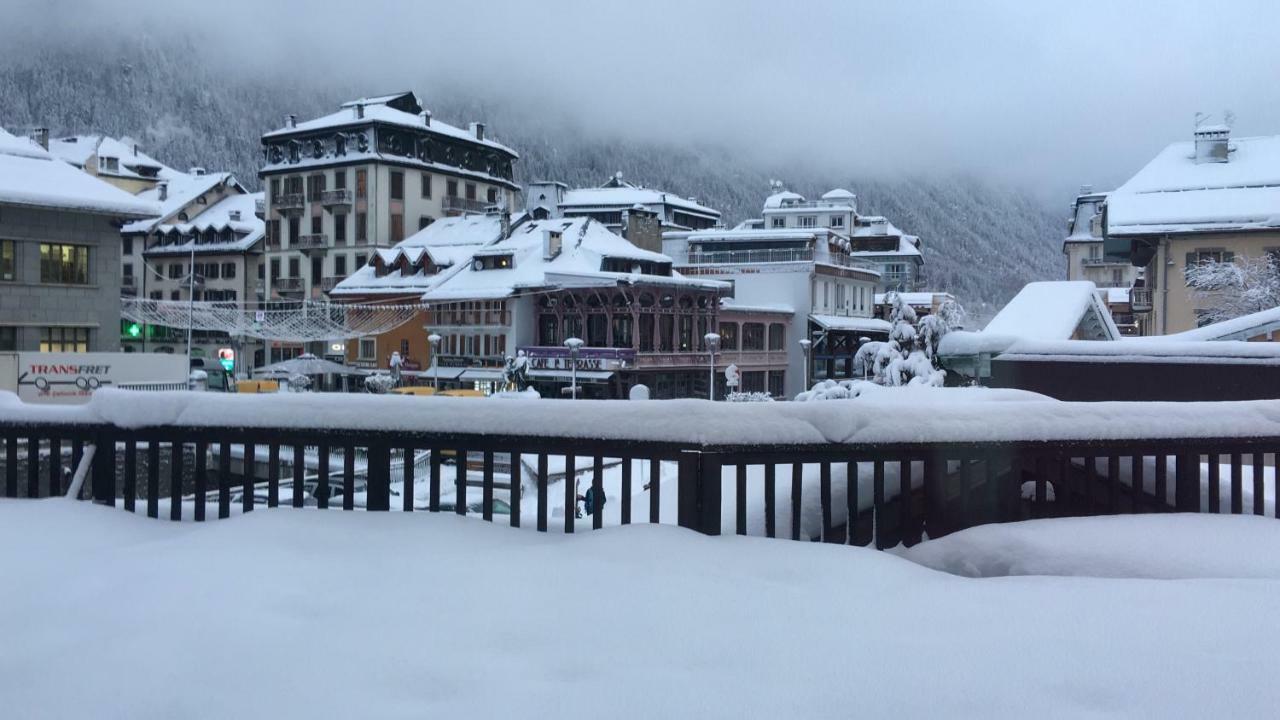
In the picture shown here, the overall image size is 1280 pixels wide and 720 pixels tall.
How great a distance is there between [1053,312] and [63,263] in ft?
98.5

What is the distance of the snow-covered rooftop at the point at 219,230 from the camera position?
231 feet

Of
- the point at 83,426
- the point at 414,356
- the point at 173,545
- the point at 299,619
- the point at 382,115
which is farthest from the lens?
the point at 382,115

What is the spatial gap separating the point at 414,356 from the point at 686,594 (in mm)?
51220

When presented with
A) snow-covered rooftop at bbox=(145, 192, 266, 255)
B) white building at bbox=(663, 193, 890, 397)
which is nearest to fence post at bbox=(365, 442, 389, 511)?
white building at bbox=(663, 193, 890, 397)

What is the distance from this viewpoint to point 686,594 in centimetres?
445

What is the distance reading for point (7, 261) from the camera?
29.4 m

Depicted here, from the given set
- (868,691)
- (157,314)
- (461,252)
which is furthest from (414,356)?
(868,691)

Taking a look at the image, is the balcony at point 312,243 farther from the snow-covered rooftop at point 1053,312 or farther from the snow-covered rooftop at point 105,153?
the snow-covered rooftop at point 1053,312

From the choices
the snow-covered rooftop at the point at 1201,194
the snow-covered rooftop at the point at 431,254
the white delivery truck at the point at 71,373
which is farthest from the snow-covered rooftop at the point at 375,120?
the snow-covered rooftop at the point at 1201,194

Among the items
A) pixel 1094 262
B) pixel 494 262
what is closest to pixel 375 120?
pixel 494 262

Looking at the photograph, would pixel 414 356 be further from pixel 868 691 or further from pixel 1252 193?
pixel 868 691

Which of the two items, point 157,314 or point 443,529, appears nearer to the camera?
point 443,529

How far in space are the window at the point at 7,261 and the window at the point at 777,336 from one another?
128 feet

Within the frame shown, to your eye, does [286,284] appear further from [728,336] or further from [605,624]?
[605,624]
